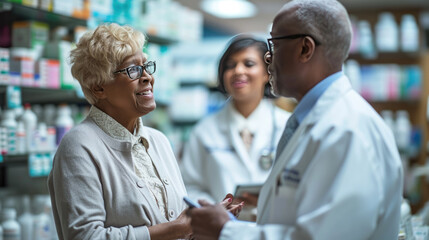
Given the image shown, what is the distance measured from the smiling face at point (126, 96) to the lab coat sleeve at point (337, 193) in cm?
83

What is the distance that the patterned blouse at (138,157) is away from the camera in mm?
2018

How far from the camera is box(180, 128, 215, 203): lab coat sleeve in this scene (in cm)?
332

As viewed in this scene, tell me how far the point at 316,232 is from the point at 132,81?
40.5 inches

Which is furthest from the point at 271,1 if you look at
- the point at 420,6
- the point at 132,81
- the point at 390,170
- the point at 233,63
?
the point at 390,170

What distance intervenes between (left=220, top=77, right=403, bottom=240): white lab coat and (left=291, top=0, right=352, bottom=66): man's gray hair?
12 cm

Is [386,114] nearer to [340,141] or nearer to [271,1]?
[271,1]

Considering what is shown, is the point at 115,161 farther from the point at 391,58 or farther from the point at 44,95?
the point at 391,58

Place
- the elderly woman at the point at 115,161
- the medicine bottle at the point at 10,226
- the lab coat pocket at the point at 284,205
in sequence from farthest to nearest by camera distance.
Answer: the medicine bottle at the point at 10,226 → the elderly woman at the point at 115,161 → the lab coat pocket at the point at 284,205

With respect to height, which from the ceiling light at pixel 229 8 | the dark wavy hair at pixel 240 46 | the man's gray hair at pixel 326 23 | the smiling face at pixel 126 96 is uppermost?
the ceiling light at pixel 229 8

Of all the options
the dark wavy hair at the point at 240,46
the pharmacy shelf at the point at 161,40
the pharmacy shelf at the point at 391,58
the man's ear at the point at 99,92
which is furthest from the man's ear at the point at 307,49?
the pharmacy shelf at the point at 391,58

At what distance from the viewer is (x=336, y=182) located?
139cm

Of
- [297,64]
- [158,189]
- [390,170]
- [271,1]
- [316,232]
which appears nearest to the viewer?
[316,232]

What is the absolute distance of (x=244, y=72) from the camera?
10.5 ft

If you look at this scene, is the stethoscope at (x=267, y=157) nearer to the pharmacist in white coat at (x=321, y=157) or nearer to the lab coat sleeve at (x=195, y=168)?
the lab coat sleeve at (x=195, y=168)
